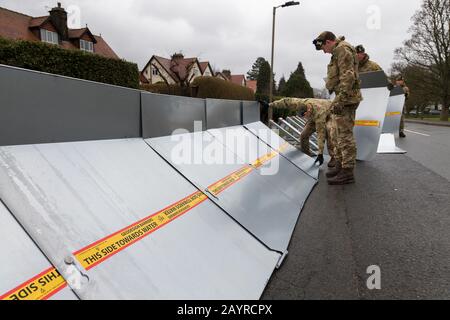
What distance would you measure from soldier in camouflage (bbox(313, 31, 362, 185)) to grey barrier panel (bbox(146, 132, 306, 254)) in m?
1.70

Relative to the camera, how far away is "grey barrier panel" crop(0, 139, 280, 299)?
4.34 feet

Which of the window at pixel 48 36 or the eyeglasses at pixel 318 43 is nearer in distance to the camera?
the eyeglasses at pixel 318 43

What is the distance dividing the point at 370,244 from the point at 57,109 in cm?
253

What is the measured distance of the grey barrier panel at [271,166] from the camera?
12.4ft

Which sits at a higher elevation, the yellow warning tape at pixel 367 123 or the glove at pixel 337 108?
the glove at pixel 337 108

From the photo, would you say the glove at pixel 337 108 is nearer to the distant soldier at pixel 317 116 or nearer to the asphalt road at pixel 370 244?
the distant soldier at pixel 317 116

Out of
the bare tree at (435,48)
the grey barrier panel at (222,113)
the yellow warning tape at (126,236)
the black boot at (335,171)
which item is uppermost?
the bare tree at (435,48)

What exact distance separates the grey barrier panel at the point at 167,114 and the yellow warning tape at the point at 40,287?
1.61 meters

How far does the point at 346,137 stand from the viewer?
4730 millimetres

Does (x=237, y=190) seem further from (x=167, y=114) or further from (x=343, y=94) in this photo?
(x=343, y=94)

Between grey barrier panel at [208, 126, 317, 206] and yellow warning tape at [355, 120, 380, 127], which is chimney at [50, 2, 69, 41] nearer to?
grey barrier panel at [208, 126, 317, 206]

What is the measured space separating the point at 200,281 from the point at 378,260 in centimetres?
141

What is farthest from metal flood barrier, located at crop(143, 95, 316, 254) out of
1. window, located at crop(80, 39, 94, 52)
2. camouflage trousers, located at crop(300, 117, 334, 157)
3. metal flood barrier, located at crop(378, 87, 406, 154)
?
window, located at crop(80, 39, 94, 52)

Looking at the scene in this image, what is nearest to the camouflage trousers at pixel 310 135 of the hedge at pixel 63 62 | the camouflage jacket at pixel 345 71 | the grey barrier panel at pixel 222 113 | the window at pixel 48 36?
the camouflage jacket at pixel 345 71
